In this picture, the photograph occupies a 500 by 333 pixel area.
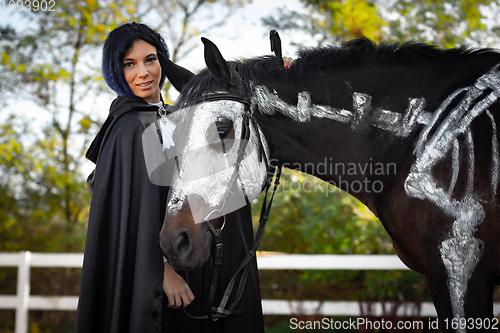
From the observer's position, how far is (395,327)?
4363 millimetres

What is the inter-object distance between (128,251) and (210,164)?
→ 73 centimetres

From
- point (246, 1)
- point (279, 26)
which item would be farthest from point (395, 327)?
point (246, 1)

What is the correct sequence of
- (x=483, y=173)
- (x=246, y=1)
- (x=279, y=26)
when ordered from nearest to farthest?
(x=483, y=173) → (x=279, y=26) → (x=246, y=1)

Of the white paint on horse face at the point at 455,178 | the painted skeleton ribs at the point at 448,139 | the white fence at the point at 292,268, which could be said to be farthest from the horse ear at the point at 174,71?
the white fence at the point at 292,268

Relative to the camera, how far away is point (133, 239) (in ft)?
6.30

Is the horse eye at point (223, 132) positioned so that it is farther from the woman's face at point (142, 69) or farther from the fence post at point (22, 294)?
the fence post at point (22, 294)

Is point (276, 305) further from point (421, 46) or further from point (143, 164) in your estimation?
point (421, 46)

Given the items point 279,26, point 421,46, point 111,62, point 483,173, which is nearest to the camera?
point 483,173

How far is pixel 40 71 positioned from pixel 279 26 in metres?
4.52

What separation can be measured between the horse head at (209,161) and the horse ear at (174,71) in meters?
0.22

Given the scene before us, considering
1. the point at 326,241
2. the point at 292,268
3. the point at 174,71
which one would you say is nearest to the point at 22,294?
the point at 292,268

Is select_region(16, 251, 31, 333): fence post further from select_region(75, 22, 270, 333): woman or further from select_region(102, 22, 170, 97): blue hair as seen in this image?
select_region(102, 22, 170, 97): blue hair

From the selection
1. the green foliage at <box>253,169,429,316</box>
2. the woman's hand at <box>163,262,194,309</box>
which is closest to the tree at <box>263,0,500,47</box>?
the green foliage at <box>253,169,429,316</box>

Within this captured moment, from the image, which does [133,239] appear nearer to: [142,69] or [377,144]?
[142,69]
